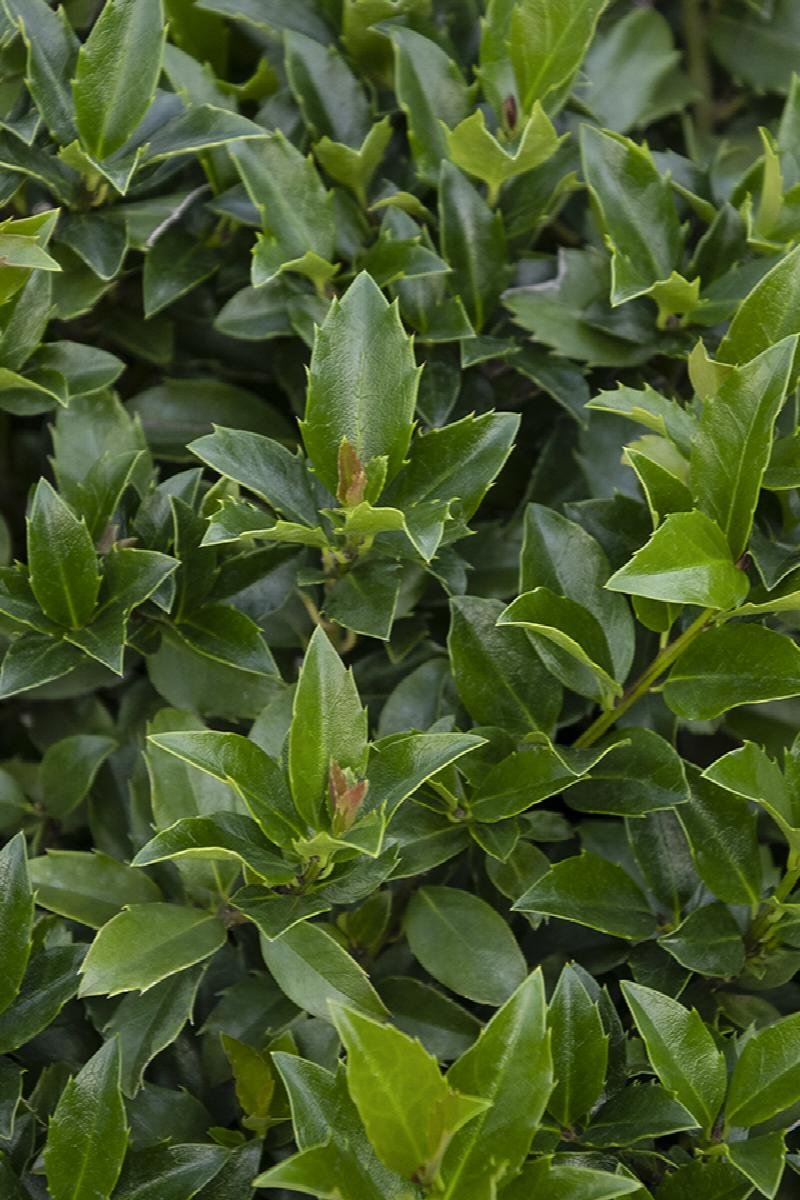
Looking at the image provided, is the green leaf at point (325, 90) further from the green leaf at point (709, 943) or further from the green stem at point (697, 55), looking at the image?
the green leaf at point (709, 943)

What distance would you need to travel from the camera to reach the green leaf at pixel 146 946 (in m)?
0.87

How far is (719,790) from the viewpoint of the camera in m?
0.95

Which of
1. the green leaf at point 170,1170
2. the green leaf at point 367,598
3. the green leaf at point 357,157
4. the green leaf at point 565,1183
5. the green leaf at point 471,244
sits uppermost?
the green leaf at point 357,157

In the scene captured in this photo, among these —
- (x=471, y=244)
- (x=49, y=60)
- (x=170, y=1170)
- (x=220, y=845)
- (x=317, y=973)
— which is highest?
(x=49, y=60)

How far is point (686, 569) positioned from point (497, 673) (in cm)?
20

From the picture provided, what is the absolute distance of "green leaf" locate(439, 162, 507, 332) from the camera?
3.62ft

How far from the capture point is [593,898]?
3.11 ft

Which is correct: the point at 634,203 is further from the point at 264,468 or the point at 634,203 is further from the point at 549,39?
the point at 264,468

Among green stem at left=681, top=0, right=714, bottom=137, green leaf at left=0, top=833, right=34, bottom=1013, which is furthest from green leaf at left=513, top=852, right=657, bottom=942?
green stem at left=681, top=0, right=714, bottom=137

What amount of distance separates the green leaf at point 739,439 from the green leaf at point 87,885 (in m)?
0.51

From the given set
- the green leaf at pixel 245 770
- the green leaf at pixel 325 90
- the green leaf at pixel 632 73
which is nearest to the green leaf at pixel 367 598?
the green leaf at pixel 245 770

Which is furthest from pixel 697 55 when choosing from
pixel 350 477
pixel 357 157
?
pixel 350 477

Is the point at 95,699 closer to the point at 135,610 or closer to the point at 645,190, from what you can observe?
the point at 135,610

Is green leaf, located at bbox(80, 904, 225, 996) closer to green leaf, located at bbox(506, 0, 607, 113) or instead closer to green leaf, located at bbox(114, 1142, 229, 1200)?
green leaf, located at bbox(114, 1142, 229, 1200)
